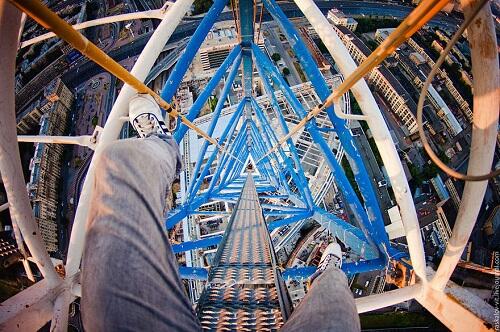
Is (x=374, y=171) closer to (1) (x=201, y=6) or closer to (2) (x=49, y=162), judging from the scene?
(1) (x=201, y=6)

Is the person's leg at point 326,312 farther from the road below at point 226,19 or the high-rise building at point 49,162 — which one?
the road below at point 226,19

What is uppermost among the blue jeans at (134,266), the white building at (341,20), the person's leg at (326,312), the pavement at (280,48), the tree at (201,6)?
the tree at (201,6)

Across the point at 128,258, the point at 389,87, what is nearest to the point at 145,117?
the point at 128,258

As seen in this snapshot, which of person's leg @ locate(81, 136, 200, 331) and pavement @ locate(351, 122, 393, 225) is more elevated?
pavement @ locate(351, 122, 393, 225)

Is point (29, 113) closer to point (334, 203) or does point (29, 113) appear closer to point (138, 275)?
point (334, 203)

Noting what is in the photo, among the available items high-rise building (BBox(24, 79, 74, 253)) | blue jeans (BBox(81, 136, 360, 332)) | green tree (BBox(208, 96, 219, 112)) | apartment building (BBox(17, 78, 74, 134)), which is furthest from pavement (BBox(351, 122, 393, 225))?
apartment building (BBox(17, 78, 74, 134))

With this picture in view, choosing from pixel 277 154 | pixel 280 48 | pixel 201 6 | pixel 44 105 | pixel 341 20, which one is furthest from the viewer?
pixel 201 6

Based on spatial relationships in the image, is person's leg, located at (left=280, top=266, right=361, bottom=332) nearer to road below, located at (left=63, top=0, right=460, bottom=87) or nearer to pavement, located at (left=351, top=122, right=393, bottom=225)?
pavement, located at (left=351, top=122, right=393, bottom=225)

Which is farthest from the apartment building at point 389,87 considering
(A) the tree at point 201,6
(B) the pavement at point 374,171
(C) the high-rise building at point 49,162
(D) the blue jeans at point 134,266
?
(C) the high-rise building at point 49,162
